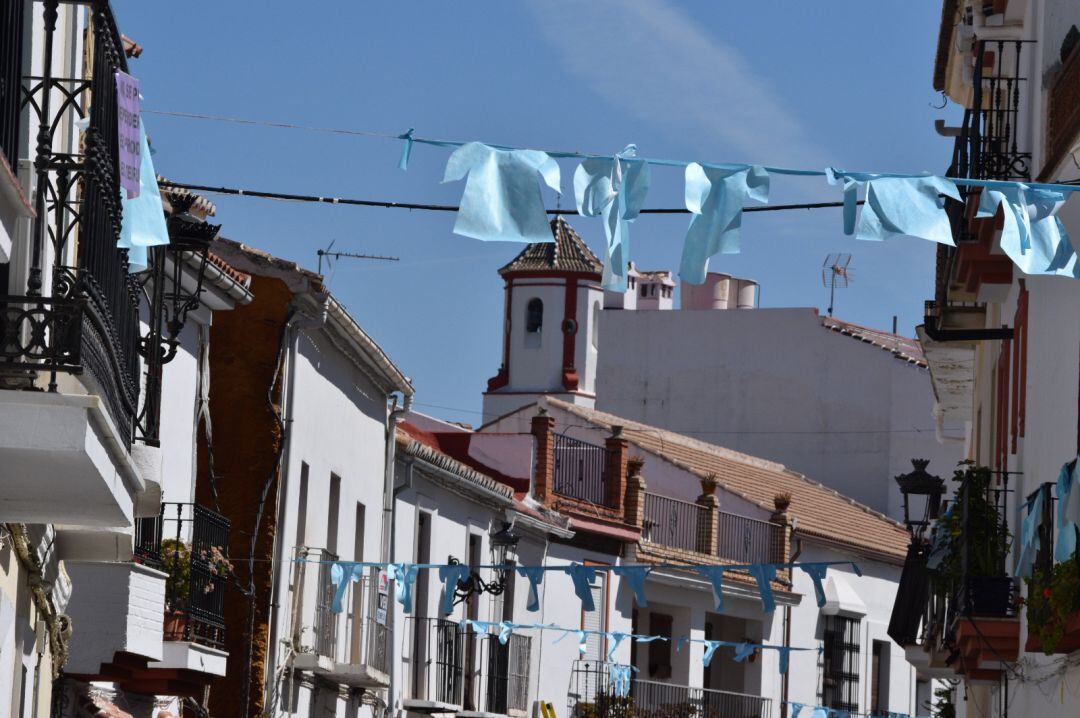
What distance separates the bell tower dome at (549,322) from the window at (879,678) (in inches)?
1560

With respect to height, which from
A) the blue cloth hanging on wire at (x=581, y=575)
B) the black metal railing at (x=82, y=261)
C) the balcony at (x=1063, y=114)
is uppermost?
the balcony at (x=1063, y=114)

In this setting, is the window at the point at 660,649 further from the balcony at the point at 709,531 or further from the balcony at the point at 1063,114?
the balcony at the point at 1063,114

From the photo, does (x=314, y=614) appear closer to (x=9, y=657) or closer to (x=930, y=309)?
(x=930, y=309)

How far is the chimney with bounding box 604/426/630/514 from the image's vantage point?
35.6 meters

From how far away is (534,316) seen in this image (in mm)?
82812

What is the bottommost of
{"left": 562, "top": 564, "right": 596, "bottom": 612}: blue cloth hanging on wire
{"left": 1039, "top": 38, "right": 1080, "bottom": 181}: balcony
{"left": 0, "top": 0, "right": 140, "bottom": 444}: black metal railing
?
{"left": 562, "top": 564, "right": 596, "bottom": 612}: blue cloth hanging on wire

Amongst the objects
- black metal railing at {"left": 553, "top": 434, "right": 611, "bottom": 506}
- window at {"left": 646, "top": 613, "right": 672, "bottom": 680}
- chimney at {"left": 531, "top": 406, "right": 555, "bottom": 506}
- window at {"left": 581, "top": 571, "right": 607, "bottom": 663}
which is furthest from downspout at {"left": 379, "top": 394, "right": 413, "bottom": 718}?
window at {"left": 646, "top": 613, "right": 672, "bottom": 680}

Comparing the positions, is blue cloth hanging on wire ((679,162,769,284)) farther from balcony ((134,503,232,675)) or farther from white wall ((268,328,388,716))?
white wall ((268,328,388,716))

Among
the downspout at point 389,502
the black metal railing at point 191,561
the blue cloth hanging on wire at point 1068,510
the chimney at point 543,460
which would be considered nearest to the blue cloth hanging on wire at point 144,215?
the blue cloth hanging on wire at point 1068,510

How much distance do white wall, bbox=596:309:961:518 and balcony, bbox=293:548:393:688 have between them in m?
19.8

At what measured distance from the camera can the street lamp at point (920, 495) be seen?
19.3m

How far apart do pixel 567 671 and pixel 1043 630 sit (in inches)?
925

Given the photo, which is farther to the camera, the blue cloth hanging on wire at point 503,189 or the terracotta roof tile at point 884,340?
the terracotta roof tile at point 884,340

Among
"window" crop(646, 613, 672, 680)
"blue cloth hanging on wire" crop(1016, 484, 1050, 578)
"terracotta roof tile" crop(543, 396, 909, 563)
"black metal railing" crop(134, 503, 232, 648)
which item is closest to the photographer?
"blue cloth hanging on wire" crop(1016, 484, 1050, 578)
